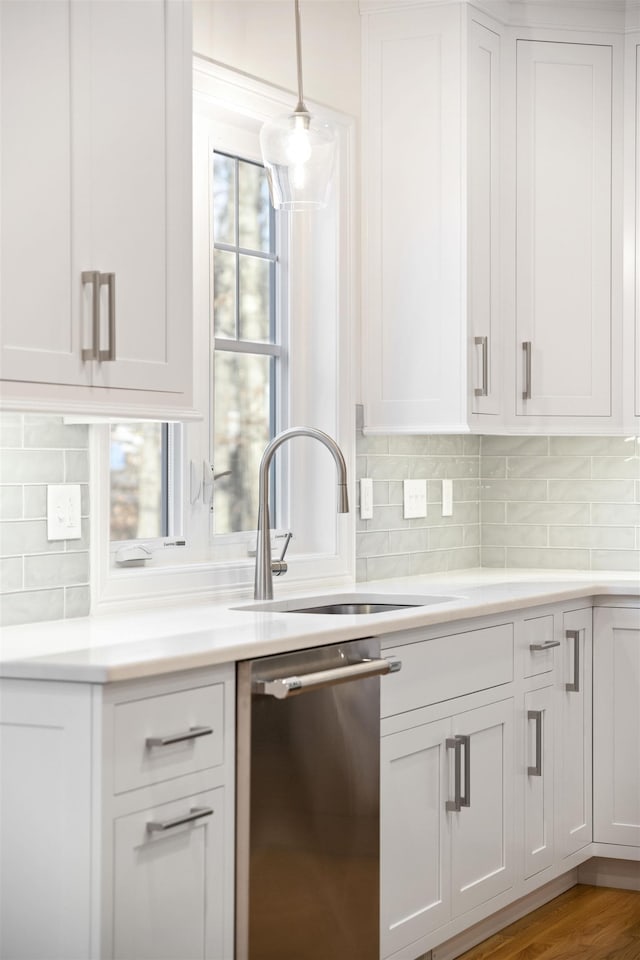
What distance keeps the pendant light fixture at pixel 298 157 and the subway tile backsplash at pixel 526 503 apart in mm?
1264

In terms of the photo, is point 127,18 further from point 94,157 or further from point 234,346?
point 234,346

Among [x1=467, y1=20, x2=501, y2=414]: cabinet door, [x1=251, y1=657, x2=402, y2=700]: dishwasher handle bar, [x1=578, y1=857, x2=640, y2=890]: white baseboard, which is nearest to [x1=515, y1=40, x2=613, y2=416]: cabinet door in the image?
[x1=467, y1=20, x2=501, y2=414]: cabinet door

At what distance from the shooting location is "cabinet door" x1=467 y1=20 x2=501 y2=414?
12.3ft

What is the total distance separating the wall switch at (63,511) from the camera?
2672mm

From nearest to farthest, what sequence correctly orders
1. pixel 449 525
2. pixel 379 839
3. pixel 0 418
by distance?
1. pixel 0 418
2. pixel 379 839
3. pixel 449 525

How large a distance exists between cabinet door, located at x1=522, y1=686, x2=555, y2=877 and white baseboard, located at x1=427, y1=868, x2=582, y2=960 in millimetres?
136

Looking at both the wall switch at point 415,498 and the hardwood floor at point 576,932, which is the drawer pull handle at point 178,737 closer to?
the hardwood floor at point 576,932

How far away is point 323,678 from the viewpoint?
97.6 inches

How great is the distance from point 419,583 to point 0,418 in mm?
1618

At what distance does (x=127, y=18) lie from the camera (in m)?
2.47

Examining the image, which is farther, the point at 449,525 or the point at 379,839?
the point at 449,525

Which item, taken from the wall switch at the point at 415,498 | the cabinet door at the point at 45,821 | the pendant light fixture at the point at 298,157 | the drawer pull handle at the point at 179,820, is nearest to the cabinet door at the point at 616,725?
the wall switch at the point at 415,498

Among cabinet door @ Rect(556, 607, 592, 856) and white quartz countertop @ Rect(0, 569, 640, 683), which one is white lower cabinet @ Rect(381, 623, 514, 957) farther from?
cabinet door @ Rect(556, 607, 592, 856)

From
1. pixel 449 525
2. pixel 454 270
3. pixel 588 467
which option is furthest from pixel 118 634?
pixel 588 467
